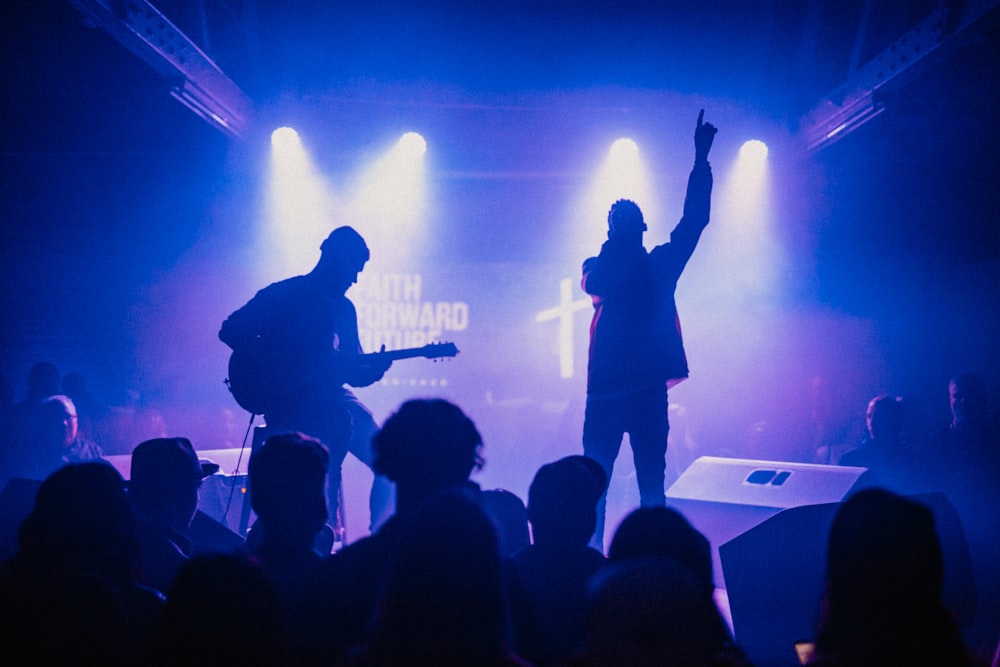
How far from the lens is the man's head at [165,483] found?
2996mm

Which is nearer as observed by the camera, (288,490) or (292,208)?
(288,490)

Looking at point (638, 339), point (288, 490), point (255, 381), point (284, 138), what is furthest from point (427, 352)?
point (284, 138)

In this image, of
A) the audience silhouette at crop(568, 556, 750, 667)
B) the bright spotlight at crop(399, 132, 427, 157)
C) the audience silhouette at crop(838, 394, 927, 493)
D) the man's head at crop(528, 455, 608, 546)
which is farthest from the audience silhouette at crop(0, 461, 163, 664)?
the bright spotlight at crop(399, 132, 427, 157)

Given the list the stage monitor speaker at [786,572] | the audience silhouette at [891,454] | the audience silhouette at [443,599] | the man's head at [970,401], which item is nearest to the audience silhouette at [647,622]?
the audience silhouette at [443,599]

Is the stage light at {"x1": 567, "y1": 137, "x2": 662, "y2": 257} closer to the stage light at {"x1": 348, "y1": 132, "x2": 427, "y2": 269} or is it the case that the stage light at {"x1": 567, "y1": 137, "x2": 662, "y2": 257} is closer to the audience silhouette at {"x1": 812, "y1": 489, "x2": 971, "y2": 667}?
the stage light at {"x1": 348, "y1": 132, "x2": 427, "y2": 269}

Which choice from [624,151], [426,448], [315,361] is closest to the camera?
[426,448]

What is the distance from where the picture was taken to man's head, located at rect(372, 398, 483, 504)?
230 centimetres

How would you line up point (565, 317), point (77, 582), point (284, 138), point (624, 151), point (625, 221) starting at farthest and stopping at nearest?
point (565, 317) < point (624, 151) < point (284, 138) < point (625, 221) < point (77, 582)

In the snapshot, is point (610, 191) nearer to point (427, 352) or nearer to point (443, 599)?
point (427, 352)

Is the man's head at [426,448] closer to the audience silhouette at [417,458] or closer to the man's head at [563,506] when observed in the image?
the audience silhouette at [417,458]

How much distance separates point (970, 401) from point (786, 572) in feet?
9.61

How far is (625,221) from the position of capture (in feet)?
13.9

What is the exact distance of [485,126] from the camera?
9.94 meters

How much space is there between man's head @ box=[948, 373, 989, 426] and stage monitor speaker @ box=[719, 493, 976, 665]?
2308 millimetres
